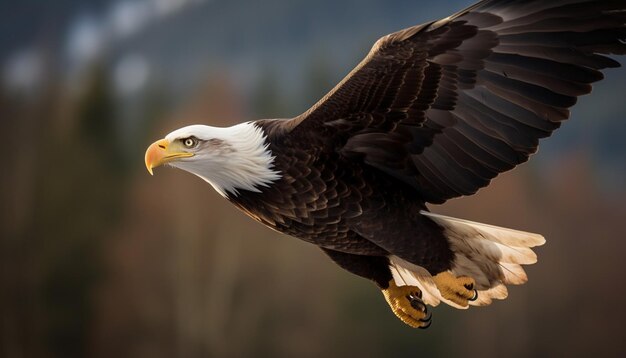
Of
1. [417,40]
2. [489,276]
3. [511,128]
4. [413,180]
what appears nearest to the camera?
[417,40]

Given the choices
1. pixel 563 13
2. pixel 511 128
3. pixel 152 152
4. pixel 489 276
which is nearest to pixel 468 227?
pixel 489 276

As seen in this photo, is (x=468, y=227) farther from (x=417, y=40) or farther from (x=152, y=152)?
(x=152, y=152)

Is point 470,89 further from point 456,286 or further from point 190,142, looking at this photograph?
point 190,142

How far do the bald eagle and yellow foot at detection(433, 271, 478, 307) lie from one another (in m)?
0.05

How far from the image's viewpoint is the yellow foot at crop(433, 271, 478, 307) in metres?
2.88

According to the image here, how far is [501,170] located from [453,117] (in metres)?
0.22

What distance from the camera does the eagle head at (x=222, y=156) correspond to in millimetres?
2572

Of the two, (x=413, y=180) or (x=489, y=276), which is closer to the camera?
(x=413, y=180)

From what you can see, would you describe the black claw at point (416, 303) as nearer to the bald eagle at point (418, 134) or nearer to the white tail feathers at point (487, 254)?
the white tail feathers at point (487, 254)

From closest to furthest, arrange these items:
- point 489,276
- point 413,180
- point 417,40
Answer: point 417,40, point 413,180, point 489,276

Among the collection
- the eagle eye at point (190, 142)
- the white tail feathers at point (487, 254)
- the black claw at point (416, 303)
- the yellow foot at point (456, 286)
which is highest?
the eagle eye at point (190, 142)

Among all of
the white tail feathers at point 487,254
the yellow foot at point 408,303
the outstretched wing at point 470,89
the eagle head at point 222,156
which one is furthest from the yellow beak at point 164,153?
the yellow foot at point 408,303

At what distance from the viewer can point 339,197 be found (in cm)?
260

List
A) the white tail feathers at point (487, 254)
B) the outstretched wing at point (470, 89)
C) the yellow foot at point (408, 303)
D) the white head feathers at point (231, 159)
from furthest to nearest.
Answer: the yellow foot at point (408, 303) < the white tail feathers at point (487, 254) < the white head feathers at point (231, 159) < the outstretched wing at point (470, 89)
